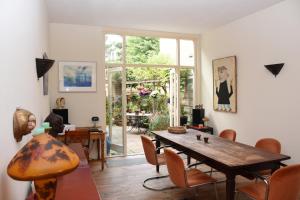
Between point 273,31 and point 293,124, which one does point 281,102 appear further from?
point 273,31

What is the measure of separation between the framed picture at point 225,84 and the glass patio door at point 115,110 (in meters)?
2.10

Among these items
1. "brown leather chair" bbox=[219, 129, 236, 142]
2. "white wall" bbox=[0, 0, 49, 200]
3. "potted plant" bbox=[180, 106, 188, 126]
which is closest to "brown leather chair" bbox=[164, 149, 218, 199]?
"brown leather chair" bbox=[219, 129, 236, 142]

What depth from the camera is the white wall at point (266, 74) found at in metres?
3.71

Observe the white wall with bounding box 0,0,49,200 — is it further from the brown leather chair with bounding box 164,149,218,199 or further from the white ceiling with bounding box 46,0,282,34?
the white ceiling with bounding box 46,0,282,34

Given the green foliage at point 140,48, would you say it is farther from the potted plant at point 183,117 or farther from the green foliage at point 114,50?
the potted plant at point 183,117

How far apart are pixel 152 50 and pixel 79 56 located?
7.01 ft

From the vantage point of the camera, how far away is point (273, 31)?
4023 mm

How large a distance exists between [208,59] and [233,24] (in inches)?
42.8

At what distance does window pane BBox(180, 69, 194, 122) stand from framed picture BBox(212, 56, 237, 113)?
83cm

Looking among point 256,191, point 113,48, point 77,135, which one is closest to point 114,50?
point 113,48

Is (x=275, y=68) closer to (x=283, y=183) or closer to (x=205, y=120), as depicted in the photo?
(x=205, y=120)

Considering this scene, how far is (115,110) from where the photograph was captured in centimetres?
567

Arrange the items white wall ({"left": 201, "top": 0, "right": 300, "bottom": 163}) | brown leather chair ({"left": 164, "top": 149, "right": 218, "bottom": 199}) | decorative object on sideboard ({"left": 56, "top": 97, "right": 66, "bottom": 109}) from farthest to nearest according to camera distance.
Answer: decorative object on sideboard ({"left": 56, "top": 97, "right": 66, "bottom": 109}) → white wall ({"left": 201, "top": 0, "right": 300, "bottom": 163}) → brown leather chair ({"left": 164, "top": 149, "right": 218, "bottom": 199})

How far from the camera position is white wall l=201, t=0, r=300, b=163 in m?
3.71
